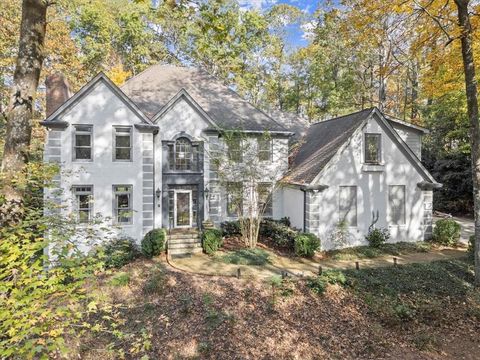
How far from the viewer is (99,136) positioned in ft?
48.2

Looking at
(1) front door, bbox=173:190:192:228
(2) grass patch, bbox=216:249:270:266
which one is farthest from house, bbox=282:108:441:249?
(1) front door, bbox=173:190:192:228

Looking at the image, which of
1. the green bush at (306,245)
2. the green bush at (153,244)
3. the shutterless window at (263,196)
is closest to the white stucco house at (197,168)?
the green bush at (306,245)

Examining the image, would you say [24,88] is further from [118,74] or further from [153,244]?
[118,74]

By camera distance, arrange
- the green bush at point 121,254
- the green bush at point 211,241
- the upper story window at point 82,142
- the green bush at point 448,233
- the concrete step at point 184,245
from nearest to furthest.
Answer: the green bush at point 121,254 < the green bush at point 211,241 < the upper story window at point 82,142 < the concrete step at point 184,245 < the green bush at point 448,233

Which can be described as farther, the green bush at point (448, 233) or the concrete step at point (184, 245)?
the green bush at point (448, 233)

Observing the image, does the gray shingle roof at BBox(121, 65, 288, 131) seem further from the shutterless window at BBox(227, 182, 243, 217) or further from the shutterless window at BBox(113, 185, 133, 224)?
the shutterless window at BBox(113, 185, 133, 224)

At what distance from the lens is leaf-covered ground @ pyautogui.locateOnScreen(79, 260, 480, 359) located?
27.2ft

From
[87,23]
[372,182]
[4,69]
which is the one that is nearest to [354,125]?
[372,182]

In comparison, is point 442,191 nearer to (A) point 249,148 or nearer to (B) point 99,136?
(A) point 249,148

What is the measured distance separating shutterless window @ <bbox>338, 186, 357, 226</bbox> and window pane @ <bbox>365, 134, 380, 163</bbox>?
1.93 meters

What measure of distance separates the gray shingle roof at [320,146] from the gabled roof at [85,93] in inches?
342

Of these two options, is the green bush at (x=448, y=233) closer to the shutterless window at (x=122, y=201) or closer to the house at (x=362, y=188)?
the house at (x=362, y=188)

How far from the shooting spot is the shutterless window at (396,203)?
15.9 metres

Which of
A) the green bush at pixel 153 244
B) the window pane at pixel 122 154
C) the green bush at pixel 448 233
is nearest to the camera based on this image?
the green bush at pixel 153 244
